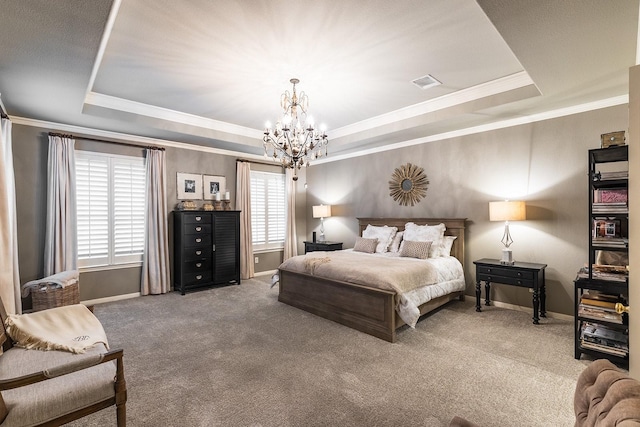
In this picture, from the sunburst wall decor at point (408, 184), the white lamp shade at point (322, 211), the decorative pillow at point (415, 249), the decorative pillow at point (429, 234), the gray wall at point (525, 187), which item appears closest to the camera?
the gray wall at point (525, 187)

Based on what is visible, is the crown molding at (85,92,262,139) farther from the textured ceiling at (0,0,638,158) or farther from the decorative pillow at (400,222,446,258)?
the decorative pillow at (400,222,446,258)

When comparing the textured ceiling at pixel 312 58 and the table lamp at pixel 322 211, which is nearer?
the textured ceiling at pixel 312 58

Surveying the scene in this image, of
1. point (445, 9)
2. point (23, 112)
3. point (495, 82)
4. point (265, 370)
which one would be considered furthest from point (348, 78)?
point (23, 112)

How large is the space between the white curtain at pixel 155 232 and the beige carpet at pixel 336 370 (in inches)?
41.0

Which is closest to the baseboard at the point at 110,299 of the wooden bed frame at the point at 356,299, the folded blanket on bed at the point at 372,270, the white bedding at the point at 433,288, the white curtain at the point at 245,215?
the white curtain at the point at 245,215

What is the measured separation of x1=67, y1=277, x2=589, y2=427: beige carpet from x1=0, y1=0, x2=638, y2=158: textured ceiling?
2742mm

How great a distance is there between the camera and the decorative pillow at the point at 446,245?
479 cm

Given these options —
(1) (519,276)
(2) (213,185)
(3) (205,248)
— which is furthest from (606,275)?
(2) (213,185)

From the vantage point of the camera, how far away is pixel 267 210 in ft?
23.3

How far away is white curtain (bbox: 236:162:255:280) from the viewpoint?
21.2 ft

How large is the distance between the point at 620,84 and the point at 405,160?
2.97 m

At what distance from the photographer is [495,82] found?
148 inches

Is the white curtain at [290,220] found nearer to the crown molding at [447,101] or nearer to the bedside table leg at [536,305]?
the crown molding at [447,101]

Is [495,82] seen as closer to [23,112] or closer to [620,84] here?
[620,84]
